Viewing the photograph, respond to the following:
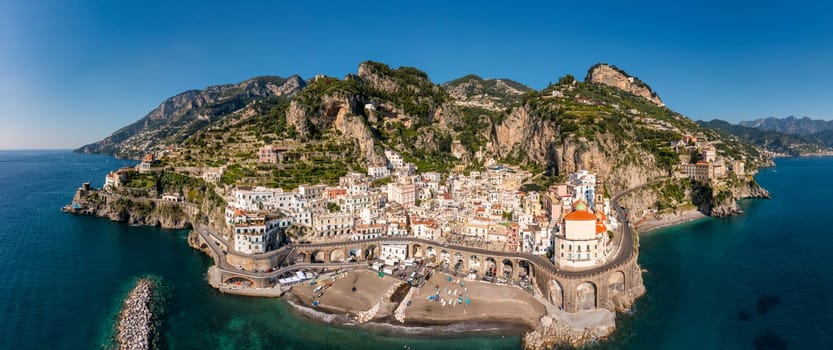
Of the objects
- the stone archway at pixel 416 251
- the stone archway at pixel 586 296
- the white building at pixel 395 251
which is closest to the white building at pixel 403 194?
the stone archway at pixel 416 251

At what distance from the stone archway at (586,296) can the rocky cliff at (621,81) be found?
398 ft

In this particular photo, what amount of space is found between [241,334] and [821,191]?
120 m

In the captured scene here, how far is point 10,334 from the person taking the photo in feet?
103

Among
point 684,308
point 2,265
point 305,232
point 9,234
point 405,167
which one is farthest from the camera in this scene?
point 405,167

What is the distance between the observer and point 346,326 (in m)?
33.3

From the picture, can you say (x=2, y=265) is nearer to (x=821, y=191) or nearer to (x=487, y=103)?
(x=487, y=103)

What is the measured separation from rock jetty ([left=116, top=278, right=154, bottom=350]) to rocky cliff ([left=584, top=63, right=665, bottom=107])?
140 metres

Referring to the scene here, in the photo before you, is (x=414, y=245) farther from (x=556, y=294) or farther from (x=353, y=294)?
(x=556, y=294)

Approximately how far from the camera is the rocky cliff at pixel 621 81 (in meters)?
137

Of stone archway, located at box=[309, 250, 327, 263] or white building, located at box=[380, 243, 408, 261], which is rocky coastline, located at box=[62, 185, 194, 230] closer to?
stone archway, located at box=[309, 250, 327, 263]

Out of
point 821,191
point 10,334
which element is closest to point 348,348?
point 10,334

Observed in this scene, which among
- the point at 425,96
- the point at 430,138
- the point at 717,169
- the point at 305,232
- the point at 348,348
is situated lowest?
the point at 348,348

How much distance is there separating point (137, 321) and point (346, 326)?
16.5m

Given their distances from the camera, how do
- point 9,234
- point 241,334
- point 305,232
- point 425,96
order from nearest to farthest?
1. point 241,334
2. point 305,232
3. point 9,234
4. point 425,96
